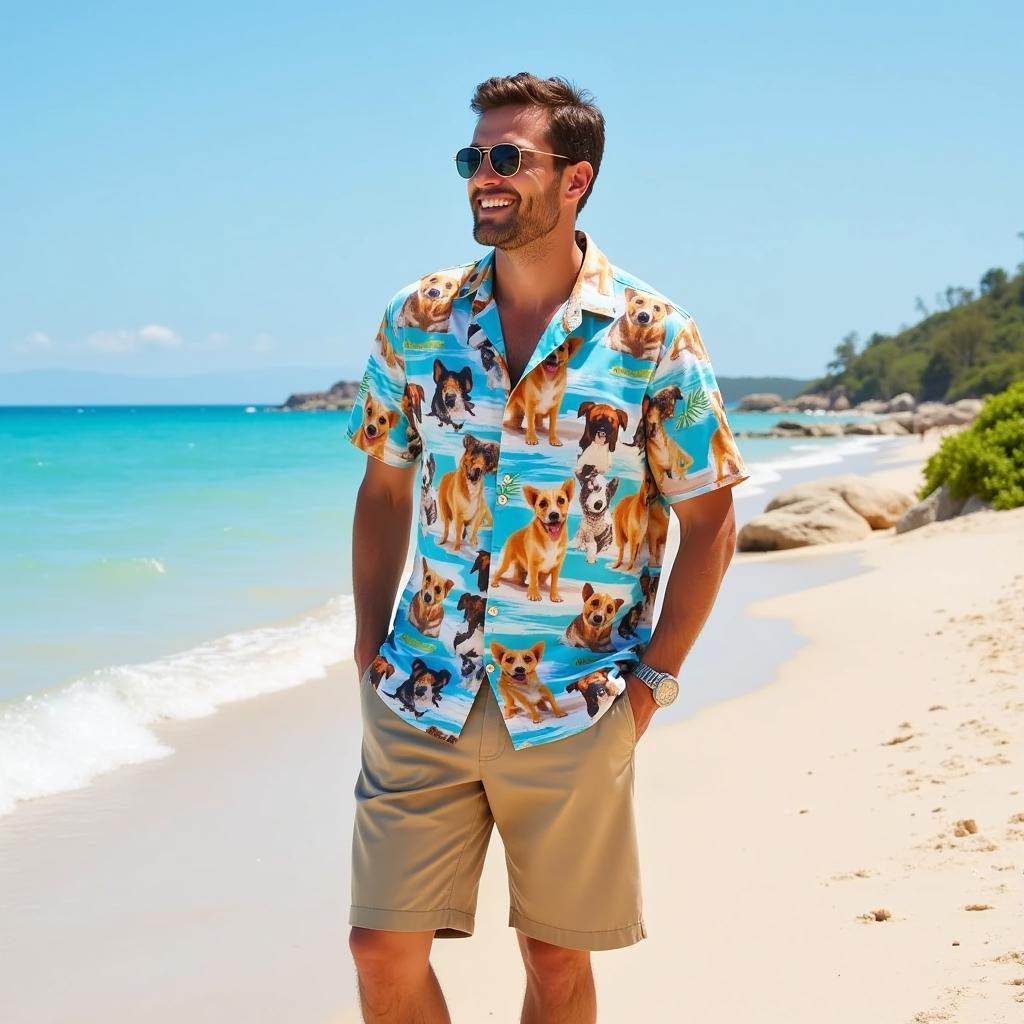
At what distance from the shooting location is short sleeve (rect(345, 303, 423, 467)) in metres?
2.90

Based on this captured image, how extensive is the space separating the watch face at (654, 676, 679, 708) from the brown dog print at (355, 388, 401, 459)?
33.9 inches

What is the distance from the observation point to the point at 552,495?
265 cm

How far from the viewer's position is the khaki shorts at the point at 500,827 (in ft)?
8.70

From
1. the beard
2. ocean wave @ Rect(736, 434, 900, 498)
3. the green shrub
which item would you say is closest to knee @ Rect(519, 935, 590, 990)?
the beard

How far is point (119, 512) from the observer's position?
957 inches

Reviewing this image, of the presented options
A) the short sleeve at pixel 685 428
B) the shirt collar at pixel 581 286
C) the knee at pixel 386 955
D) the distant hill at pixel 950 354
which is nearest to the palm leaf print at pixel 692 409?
the short sleeve at pixel 685 428

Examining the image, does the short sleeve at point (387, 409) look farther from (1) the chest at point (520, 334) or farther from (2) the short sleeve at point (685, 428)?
(2) the short sleeve at point (685, 428)

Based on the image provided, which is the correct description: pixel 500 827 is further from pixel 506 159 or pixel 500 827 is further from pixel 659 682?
pixel 506 159

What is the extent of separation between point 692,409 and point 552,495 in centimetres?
35

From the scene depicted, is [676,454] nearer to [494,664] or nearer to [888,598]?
[494,664]

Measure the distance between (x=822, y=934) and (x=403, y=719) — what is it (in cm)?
204

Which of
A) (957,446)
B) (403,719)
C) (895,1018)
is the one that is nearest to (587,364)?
(403,719)

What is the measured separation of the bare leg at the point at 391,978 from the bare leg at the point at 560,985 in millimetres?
251

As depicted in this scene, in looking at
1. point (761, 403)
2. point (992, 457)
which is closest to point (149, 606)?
point (992, 457)
